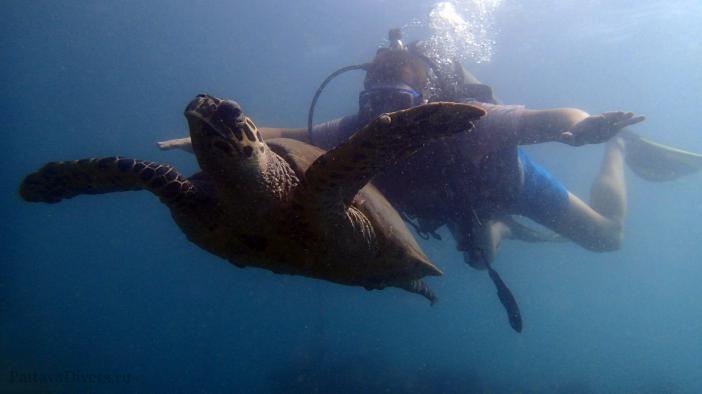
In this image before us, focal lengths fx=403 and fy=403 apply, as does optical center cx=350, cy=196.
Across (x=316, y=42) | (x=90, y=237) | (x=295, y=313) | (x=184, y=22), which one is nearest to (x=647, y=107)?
(x=316, y=42)

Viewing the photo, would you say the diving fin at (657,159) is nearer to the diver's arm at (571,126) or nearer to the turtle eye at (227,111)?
the diver's arm at (571,126)

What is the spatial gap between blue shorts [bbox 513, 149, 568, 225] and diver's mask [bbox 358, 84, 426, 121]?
2.76 metres

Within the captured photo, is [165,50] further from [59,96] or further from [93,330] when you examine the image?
[93,330]

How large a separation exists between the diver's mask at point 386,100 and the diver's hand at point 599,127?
1.75 metres

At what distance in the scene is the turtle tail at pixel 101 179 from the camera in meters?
2.67

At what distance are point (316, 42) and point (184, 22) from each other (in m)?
10.8

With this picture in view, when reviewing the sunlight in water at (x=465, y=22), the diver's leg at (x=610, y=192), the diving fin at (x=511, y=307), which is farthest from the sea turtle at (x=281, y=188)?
the sunlight in water at (x=465, y=22)

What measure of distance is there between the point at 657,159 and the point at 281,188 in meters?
10.1

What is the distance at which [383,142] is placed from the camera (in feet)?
6.60

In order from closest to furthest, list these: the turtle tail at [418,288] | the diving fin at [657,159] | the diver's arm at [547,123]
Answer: the diver's arm at [547,123], the turtle tail at [418,288], the diving fin at [657,159]

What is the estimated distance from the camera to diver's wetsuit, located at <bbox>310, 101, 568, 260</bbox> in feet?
15.7

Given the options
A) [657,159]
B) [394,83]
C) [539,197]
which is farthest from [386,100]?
[657,159]

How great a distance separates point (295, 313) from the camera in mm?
53750

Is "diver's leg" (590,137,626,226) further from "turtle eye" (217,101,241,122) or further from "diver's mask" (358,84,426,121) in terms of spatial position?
"turtle eye" (217,101,241,122)
